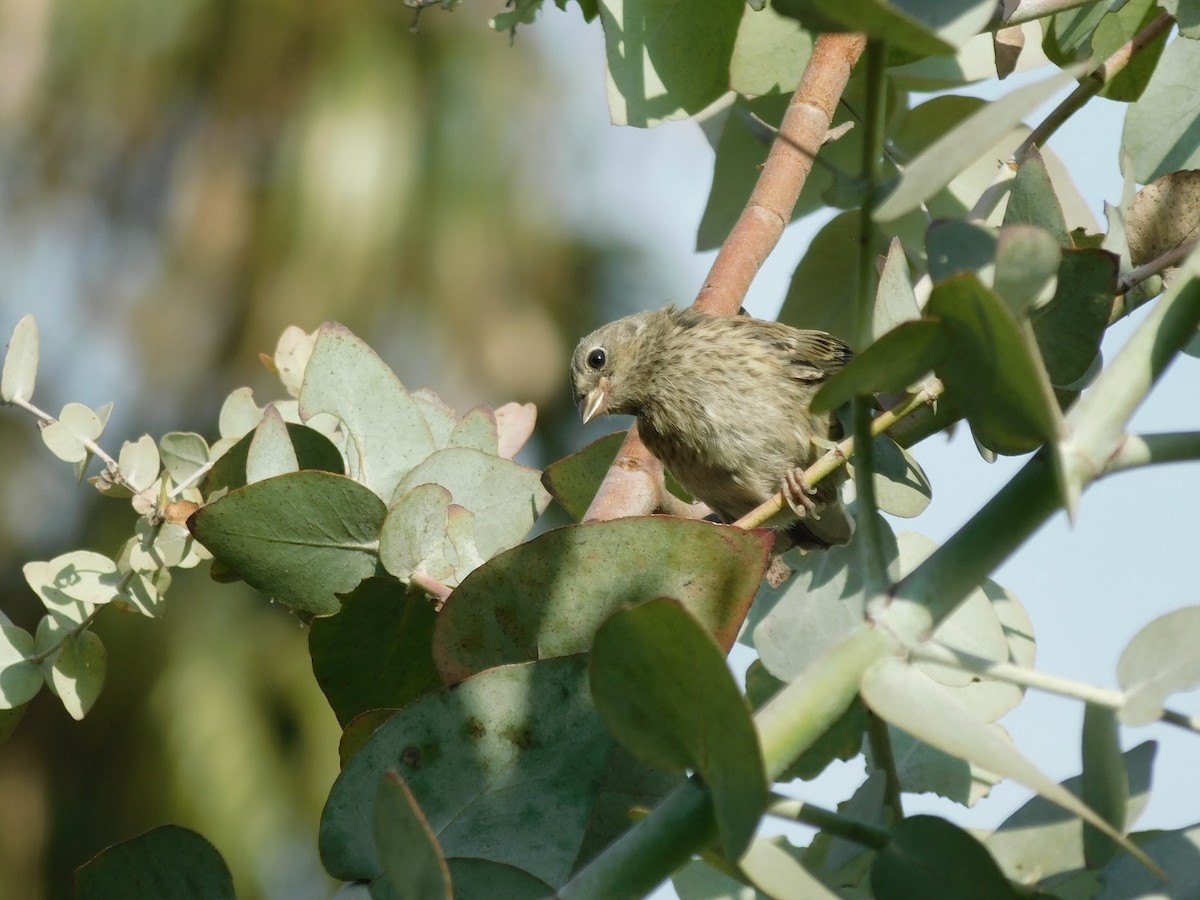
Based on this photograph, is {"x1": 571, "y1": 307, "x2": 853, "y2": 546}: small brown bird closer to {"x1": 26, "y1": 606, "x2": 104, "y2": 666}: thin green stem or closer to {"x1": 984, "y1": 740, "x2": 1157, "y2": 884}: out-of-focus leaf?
{"x1": 26, "y1": 606, "x2": 104, "y2": 666}: thin green stem

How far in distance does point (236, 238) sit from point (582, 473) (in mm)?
8445

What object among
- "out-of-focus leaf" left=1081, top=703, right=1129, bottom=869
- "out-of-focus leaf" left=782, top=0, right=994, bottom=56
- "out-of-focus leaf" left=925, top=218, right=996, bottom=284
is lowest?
"out-of-focus leaf" left=1081, top=703, right=1129, bottom=869

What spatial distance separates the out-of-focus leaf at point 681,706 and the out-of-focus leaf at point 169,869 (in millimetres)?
333

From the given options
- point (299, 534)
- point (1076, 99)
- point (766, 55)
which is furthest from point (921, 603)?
point (766, 55)

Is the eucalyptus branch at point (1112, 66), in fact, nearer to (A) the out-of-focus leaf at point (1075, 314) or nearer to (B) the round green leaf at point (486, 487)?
(A) the out-of-focus leaf at point (1075, 314)

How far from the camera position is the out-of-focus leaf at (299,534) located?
3.37ft

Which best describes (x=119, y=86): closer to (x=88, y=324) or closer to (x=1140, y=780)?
(x=88, y=324)

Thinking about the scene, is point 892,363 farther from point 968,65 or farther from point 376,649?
point 968,65

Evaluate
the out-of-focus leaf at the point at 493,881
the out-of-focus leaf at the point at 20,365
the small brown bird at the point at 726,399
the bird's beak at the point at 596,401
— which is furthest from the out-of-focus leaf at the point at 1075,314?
the bird's beak at the point at 596,401

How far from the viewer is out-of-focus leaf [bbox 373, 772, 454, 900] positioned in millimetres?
617

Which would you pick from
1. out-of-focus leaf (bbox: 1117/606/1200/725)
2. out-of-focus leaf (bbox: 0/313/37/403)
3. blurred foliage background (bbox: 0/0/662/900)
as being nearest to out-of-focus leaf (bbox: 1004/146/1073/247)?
out-of-focus leaf (bbox: 1117/606/1200/725)

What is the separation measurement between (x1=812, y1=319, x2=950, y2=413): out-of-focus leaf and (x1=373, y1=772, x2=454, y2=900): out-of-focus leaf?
28cm

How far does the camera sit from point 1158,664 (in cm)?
64

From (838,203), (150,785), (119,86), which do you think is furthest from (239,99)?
(838,203)
